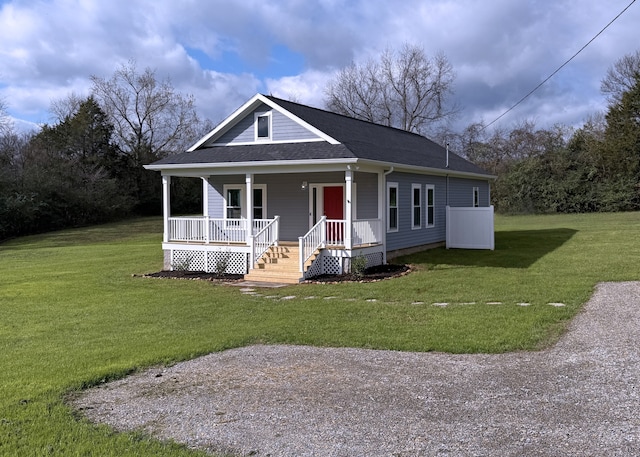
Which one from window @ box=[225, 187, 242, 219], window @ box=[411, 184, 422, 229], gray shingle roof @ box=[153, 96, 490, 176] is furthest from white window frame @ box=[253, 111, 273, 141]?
window @ box=[411, 184, 422, 229]

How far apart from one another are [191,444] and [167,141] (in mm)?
49672

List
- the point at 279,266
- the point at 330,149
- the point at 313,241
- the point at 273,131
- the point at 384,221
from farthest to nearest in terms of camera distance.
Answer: the point at 273,131
the point at 384,221
the point at 330,149
the point at 279,266
the point at 313,241

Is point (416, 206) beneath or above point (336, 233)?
above

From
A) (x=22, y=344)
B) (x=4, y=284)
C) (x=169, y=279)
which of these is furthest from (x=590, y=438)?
(x=4, y=284)

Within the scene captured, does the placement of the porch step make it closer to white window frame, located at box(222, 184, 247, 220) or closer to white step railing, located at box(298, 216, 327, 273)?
white step railing, located at box(298, 216, 327, 273)

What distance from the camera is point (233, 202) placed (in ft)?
62.3

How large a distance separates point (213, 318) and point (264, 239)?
6.12m

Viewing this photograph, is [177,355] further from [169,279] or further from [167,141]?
[167,141]

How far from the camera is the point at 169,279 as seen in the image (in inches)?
614

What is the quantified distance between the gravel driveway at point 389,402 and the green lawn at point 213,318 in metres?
0.42

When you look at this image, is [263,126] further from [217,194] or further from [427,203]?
[427,203]

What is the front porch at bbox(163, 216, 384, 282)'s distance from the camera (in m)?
15.2

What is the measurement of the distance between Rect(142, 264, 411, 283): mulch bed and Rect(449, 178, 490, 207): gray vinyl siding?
684 cm

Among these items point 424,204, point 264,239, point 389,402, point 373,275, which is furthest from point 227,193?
point 389,402
